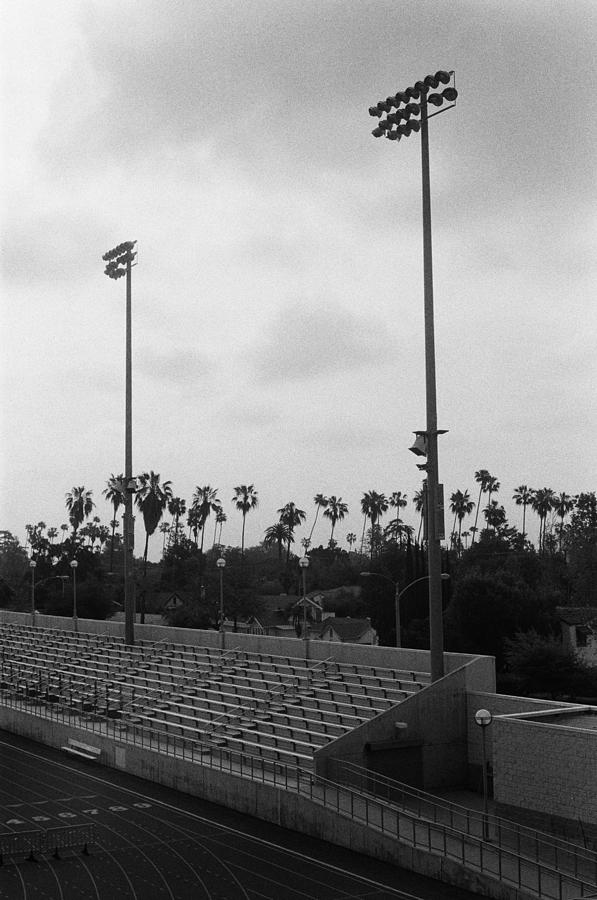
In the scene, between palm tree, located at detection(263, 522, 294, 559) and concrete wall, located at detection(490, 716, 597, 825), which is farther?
palm tree, located at detection(263, 522, 294, 559)

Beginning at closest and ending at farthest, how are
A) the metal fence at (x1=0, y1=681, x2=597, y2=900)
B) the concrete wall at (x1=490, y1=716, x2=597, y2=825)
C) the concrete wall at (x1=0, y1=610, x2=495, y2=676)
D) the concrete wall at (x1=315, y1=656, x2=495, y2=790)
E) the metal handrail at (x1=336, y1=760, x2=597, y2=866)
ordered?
the metal fence at (x1=0, y1=681, x2=597, y2=900) < the metal handrail at (x1=336, y1=760, x2=597, y2=866) < the concrete wall at (x1=490, y1=716, x2=597, y2=825) < the concrete wall at (x1=315, y1=656, x2=495, y2=790) < the concrete wall at (x1=0, y1=610, x2=495, y2=676)

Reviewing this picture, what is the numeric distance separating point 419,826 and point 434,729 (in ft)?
16.3

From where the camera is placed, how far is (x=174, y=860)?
21391 millimetres

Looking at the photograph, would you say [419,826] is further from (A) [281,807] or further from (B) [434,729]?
(B) [434,729]

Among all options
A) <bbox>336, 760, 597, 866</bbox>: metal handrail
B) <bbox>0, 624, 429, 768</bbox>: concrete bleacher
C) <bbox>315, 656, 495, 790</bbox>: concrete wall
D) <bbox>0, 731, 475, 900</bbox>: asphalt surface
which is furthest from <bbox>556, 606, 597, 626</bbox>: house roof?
<bbox>0, 731, 475, 900</bbox>: asphalt surface

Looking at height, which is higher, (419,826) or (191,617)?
(191,617)

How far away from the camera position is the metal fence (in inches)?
740

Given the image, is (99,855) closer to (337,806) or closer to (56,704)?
(337,806)

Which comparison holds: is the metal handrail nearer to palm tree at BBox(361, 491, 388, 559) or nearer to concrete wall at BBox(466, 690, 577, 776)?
concrete wall at BBox(466, 690, 577, 776)

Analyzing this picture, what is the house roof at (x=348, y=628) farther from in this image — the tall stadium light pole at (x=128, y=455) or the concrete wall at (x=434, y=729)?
the concrete wall at (x=434, y=729)

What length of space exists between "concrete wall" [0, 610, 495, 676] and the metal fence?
5957mm

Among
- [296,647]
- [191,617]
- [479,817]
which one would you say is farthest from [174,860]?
[191,617]

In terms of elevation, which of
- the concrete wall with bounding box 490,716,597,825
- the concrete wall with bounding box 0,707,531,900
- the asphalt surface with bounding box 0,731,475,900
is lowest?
the asphalt surface with bounding box 0,731,475,900

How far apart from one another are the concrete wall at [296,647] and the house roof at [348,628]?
33.3 metres
